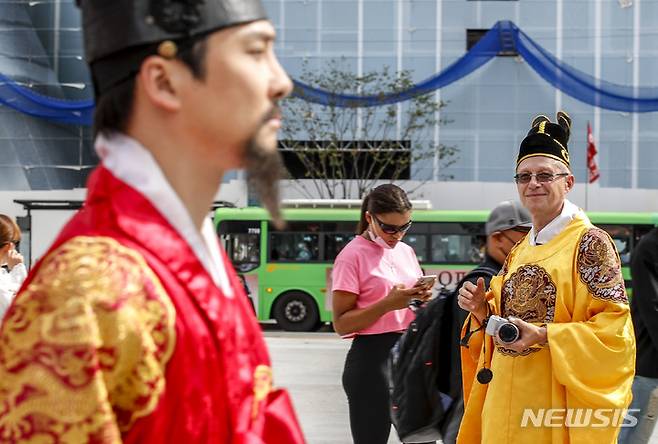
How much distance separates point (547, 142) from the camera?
3713 millimetres

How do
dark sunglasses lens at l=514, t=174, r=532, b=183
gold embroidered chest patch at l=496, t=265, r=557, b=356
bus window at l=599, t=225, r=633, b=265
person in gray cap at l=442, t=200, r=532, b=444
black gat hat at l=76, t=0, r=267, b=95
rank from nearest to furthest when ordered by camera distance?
black gat hat at l=76, t=0, r=267, b=95
gold embroidered chest patch at l=496, t=265, r=557, b=356
dark sunglasses lens at l=514, t=174, r=532, b=183
person in gray cap at l=442, t=200, r=532, b=444
bus window at l=599, t=225, r=633, b=265

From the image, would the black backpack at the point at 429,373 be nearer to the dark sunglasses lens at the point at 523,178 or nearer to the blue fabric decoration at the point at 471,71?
the dark sunglasses lens at the point at 523,178

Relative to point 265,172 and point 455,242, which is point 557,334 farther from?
point 455,242

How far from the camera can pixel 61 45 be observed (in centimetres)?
3362

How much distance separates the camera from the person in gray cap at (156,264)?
3.88 ft

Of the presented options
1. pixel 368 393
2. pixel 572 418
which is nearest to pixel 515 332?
pixel 572 418

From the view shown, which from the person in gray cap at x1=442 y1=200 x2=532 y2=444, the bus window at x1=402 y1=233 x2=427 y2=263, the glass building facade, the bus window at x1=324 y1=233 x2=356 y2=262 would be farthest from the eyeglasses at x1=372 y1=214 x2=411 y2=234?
the glass building facade

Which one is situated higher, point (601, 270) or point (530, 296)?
point (601, 270)

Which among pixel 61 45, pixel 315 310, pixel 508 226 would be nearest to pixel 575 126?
pixel 315 310

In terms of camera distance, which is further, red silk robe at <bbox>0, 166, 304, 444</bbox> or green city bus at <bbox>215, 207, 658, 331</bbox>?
green city bus at <bbox>215, 207, 658, 331</bbox>

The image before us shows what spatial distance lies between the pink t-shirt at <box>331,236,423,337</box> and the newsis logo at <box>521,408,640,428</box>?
1177mm

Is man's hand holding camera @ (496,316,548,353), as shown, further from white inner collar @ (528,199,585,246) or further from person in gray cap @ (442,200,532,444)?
person in gray cap @ (442,200,532,444)

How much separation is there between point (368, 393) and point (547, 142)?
4.97 feet

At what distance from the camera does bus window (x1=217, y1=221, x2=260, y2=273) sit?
18.8 meters
